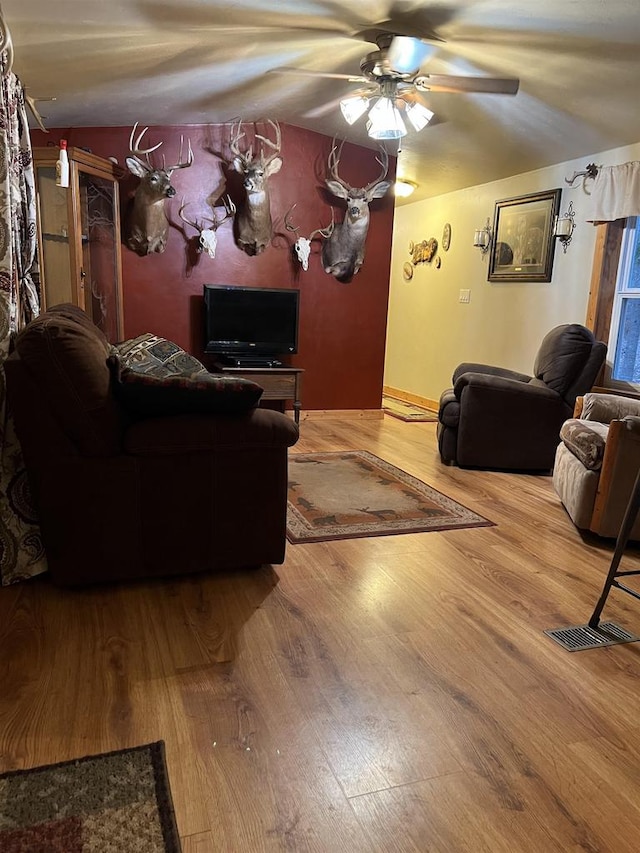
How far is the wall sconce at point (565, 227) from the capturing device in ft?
15.2

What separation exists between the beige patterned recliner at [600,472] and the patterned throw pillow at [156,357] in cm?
186

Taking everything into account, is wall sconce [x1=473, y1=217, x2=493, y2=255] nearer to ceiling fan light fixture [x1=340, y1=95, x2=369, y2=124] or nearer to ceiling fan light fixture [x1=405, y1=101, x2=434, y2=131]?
ceiling fan light fixture [x1=405, y1=101, x2=434, y2=131]

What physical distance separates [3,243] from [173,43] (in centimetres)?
162

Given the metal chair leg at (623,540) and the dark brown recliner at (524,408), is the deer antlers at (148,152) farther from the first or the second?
the metal chair leg at (623,540)

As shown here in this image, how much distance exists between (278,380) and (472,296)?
227 cm

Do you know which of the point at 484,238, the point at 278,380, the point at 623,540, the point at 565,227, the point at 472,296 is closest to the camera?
the point at 623,540

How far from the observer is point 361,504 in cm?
323

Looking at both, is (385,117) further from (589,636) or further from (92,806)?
(92,806)

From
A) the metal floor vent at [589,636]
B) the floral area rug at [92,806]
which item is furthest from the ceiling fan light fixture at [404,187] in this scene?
the floral area rug at [92,806]

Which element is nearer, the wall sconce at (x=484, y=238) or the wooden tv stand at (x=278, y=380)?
the wooden tv stand at (x=278, y=380)

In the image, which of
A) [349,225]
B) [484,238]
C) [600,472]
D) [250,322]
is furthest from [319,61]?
[600,472]

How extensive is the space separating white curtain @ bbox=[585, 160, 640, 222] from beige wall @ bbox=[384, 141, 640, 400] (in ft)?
0.35

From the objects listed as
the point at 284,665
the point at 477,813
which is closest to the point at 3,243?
the point at 284,665

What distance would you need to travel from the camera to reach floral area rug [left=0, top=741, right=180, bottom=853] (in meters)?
1.17
